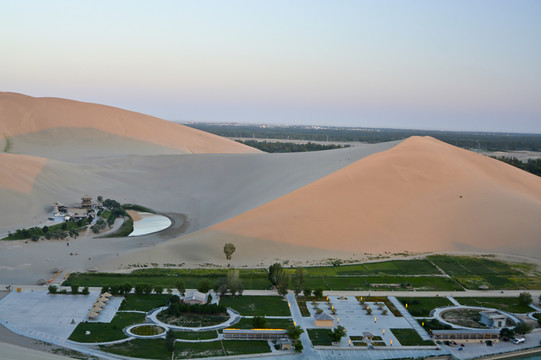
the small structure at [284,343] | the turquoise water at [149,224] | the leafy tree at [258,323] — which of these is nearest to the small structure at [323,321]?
the small structure at [284,343]

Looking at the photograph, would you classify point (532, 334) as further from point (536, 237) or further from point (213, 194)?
point (213, 194)

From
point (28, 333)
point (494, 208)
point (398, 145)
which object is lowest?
point (28, 333)

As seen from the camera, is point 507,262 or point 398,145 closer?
point 507,262

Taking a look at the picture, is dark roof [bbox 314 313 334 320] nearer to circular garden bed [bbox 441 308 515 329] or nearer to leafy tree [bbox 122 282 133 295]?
circular garden bed [bbox 441 308 515 329]

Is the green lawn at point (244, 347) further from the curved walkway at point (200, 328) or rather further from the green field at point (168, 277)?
the green field at point (168, 277)

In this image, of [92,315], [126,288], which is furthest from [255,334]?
[126,288]

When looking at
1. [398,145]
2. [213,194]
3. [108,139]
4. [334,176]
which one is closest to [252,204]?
[334,176]
